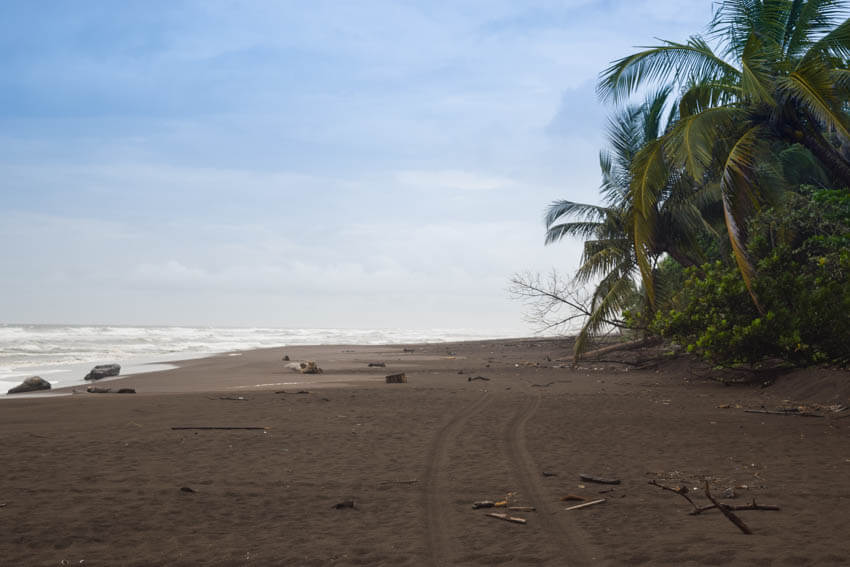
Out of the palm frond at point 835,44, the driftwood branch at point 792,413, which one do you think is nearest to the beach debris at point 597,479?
the driftwood branch at point 792,413

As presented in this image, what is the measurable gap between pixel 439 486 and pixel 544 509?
3.83 feet

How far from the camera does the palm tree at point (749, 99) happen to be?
363 inches

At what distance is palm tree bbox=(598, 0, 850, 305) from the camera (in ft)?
30.3

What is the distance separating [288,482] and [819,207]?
13.3m

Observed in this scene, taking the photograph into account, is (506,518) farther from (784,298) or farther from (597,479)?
(784,298)

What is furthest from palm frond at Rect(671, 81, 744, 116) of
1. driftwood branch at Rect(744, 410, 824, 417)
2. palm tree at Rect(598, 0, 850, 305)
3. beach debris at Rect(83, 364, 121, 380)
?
beach debris at Rect(83, 364, 121, 380)

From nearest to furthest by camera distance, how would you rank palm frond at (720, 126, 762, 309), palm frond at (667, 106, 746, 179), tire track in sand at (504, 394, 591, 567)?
tire track in sand at (504, 394, 591, 567) < palm frond at (667, 106, 746, 179) < palm frond at (720, 126, 762, 309)

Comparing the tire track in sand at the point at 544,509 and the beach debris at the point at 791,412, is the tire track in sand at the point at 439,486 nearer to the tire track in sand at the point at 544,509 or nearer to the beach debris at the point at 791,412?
the tire track in sand at the point at 544,509

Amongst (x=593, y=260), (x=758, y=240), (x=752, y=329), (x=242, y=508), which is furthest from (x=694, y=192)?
(x=242, y=508)

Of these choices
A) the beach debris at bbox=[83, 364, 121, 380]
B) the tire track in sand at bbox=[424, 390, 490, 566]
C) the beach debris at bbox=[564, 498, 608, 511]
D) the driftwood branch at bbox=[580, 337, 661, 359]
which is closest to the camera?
the tire track in sand at bbox=[424, 390, 490, 566]

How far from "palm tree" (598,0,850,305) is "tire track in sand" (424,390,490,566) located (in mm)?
4974

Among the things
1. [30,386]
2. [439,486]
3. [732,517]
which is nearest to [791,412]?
[732,517]

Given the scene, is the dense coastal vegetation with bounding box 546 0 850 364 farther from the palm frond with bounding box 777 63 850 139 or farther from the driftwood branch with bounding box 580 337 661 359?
the driftwood branch with bounding box 580 337 661 359

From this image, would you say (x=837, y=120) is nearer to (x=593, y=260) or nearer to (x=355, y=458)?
(x=355, y=458)
